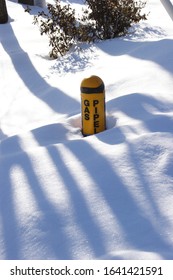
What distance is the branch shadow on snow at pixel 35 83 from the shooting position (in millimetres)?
5246

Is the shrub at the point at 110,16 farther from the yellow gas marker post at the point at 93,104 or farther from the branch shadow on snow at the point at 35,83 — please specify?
the yellow gas marker post at the point at 93,104

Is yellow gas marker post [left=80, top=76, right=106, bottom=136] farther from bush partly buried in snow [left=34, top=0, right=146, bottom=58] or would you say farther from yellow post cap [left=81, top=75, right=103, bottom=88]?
bush partly buried in snow [left=34, top=0, right=146, bottom=58]

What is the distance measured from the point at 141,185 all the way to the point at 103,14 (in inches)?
201

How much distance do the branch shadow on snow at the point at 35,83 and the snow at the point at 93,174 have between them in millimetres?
32

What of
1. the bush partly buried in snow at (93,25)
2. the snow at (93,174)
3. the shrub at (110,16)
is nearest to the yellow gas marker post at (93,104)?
the snow at (93,174)

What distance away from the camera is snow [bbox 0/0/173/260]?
2.51 meters

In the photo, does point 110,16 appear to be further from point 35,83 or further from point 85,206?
point 85,206

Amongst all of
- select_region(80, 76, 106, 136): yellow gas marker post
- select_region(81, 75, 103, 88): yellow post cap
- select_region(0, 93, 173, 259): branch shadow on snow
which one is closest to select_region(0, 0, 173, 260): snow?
select_region(0, 93, 173, 259): branch shadow on snow

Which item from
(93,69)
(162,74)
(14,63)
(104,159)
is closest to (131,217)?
(104,159)

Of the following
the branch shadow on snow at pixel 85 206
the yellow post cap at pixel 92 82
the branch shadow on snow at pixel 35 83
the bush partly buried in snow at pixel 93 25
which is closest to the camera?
the branch shadow on snow at pixel 85 206

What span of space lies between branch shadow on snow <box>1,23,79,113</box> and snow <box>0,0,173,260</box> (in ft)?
0.10

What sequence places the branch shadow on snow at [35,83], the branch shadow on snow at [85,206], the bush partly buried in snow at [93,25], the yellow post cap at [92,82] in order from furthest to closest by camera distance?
the bush partly buried in snow at [93,25] < the branch shadow on snow at [35,83] < the yellow post cap at [92,82] < the branch shadow on snow at [85,206]

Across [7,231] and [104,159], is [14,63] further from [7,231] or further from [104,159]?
[7,231]

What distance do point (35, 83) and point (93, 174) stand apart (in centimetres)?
343
